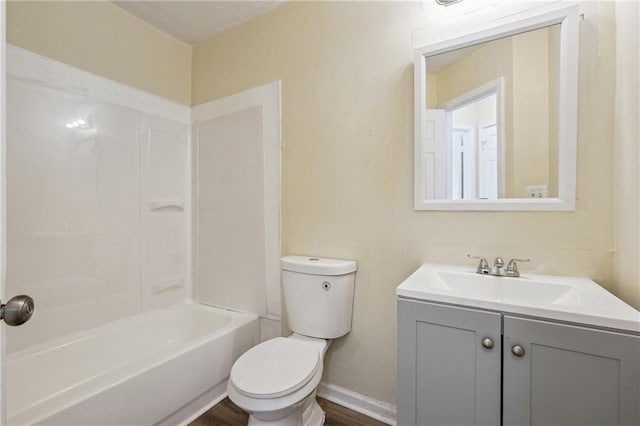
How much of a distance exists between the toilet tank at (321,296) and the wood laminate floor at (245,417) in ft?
1.39

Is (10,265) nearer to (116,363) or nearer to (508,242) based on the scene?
(116,363)

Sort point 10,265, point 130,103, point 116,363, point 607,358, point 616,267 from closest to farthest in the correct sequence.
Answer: point 607,358 → point 616,267 → point 10,265 → point 116,363 → point 130,103

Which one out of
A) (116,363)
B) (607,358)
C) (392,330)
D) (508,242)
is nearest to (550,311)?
(607,358)

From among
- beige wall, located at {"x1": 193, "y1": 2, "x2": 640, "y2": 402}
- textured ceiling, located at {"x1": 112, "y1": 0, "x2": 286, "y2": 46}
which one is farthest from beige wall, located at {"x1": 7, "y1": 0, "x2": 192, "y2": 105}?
beige wall, located at {"x1": 193, "y1": 2, "x2": 640, "y2": 402}

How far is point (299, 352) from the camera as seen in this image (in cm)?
139

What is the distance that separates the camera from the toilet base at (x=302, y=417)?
1227 mm

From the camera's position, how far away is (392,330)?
153 cm

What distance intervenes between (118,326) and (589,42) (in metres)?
2.75

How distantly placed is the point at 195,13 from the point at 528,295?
2.42 metres

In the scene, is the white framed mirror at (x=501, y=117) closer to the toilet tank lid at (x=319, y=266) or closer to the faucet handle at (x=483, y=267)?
the faucet handle at (x=483, y=267)

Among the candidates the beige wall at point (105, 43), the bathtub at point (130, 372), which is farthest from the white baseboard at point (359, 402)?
the beige wall at point (105, 43)

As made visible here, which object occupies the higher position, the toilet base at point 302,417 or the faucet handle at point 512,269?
the faucet handle at point 512,269

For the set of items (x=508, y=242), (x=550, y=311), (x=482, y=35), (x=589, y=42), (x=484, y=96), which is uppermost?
(x=482, y=35)

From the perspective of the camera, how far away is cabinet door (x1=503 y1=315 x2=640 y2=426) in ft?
2.49
